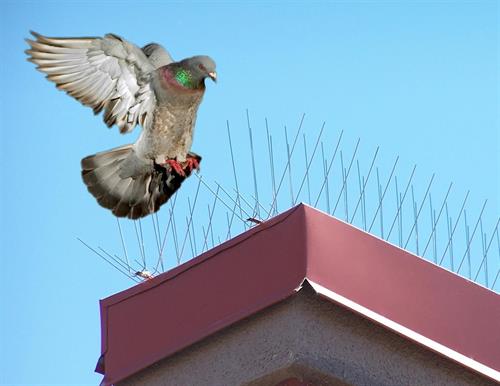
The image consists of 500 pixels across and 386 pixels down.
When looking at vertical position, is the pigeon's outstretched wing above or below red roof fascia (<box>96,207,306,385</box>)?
above

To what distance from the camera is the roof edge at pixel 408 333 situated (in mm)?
6090

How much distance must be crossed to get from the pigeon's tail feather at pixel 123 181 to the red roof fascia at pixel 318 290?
1.61 m

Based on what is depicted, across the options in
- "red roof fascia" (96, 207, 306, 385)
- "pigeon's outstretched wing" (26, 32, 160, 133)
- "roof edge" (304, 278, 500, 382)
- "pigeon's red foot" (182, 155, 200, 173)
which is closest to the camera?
"roof edge" (304, 278, 500, 382)

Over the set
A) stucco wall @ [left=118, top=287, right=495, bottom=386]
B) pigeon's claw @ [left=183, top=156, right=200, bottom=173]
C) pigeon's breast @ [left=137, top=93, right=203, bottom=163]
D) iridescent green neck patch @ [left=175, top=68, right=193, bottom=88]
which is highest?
iridescent green neck patch @ [left=175, top=68, right=193, bottom=88]

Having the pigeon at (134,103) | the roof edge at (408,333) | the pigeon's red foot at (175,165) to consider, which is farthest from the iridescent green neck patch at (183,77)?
the roof edge at (408,333)

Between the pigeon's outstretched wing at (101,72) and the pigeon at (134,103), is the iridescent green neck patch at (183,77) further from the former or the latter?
the pigeon's outstretched wing at (101,72)

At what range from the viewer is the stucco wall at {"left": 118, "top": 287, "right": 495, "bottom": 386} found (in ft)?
20.3

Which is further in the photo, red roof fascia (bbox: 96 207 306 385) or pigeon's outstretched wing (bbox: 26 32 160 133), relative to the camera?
pigeon's outstretched wing (bbox: 26 32 160 133)

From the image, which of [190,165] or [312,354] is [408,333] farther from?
[190,165]

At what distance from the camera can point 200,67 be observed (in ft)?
26.5

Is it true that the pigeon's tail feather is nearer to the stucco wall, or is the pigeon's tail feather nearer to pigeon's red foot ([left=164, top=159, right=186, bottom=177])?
pigeon's red foot ([left=164, top=159, right=186, bottom=177])

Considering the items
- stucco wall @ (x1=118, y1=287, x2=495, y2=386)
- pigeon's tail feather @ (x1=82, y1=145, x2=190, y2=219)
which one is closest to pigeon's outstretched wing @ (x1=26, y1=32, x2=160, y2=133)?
pigeon's tail feather @ (x1=82, y1=145, x2=190, y2=219)

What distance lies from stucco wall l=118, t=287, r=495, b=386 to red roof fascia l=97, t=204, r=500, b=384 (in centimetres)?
9

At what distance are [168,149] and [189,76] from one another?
21.0 inches
